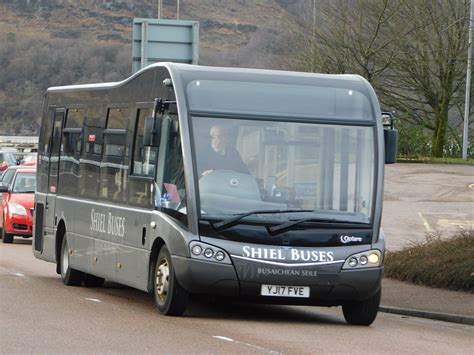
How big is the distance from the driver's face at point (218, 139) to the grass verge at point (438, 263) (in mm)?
5886

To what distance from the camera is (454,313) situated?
1642cm

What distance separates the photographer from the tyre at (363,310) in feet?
47.9

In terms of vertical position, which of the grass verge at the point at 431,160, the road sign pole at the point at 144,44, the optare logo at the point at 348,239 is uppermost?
the road sign pole at the point at 144,44

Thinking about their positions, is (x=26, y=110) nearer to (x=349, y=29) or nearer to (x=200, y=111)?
(x=349, y=29)

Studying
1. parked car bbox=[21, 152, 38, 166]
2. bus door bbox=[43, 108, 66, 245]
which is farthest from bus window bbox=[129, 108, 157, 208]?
parked car bbox=[21, 152, 38, 166]

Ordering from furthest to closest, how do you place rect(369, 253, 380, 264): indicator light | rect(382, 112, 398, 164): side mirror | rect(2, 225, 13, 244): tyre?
rect(2, 225, 13, 244): tyre → rect(382, 112, 398, 164): side mirror → rect(369, 253, 380, 264): indicator light

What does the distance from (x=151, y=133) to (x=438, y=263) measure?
730 centimetres

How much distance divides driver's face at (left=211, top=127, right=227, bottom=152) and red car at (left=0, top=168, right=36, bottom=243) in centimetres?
1460

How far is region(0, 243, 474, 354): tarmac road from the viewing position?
37.4 ft

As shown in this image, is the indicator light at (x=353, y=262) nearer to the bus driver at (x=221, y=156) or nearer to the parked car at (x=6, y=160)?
the bus driver at (x=221, y=156)

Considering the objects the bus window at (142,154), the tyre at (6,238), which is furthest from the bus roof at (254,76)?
the tyre at (6,238)

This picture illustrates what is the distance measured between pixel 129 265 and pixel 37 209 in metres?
5.39

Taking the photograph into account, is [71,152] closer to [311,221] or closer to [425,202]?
[311,221]

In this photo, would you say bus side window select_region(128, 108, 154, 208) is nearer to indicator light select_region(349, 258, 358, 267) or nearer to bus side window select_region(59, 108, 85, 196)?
indicator light select_region(349, 258, 358, 267)
